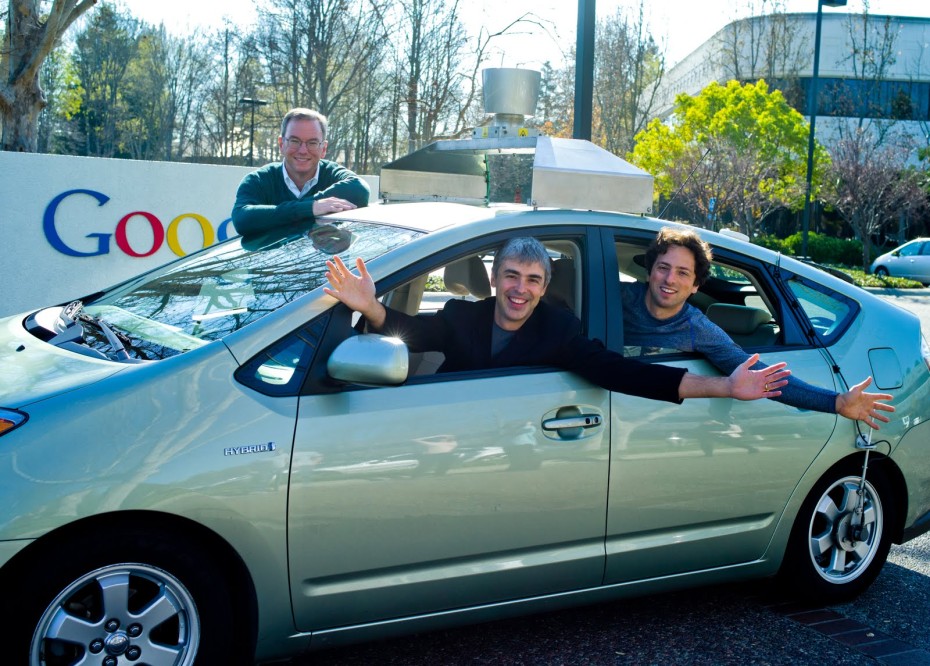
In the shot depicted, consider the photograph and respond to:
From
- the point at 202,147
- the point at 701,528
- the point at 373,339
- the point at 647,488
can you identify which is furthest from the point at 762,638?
the point at 202,147

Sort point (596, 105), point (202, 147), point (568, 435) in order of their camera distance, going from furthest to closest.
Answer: point (202, 147), point (596, 105), point (568, 435)

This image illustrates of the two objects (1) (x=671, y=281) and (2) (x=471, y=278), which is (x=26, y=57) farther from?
(1) (x=671, y=281)

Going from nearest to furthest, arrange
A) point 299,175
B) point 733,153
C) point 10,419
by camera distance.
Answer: point 10,419
point 299,175
point 733,153

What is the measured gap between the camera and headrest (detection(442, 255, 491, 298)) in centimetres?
402

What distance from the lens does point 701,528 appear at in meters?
3.53

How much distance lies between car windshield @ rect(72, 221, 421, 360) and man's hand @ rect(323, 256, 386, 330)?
0.46ft

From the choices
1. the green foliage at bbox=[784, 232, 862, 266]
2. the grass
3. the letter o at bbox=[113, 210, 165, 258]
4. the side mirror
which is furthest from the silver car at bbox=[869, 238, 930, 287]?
the side mirror

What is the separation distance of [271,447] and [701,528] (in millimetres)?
1727

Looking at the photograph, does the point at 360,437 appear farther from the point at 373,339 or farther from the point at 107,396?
the point at 107,396

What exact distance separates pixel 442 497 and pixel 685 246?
1.46 m

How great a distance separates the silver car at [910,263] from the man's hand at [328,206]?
98.9ft

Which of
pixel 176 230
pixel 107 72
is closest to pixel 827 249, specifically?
pixel 176 230

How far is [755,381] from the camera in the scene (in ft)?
10.6

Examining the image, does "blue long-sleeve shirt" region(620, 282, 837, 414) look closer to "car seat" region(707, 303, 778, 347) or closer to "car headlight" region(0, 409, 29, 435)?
"car seat" region(707, 303, 778, 347)
